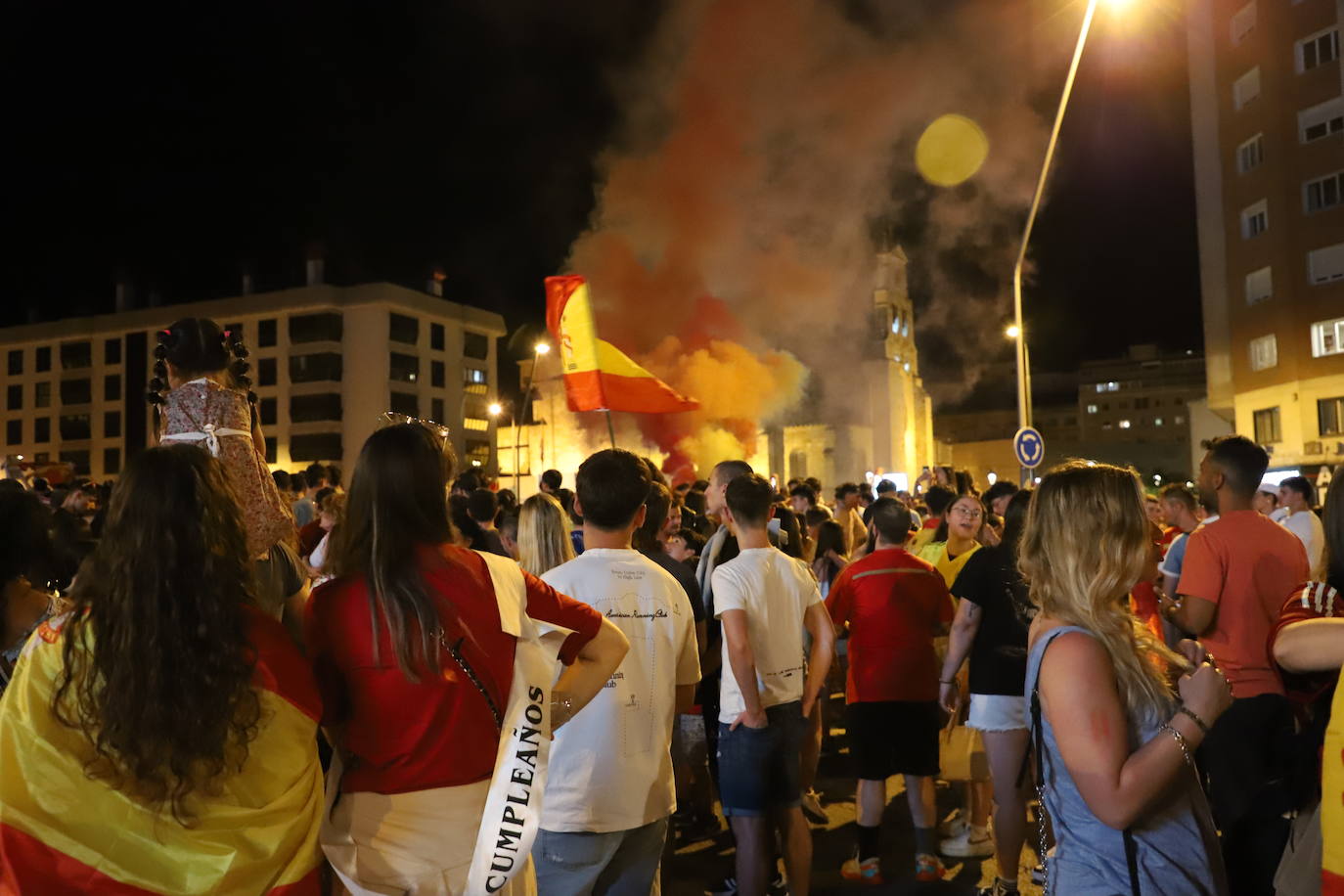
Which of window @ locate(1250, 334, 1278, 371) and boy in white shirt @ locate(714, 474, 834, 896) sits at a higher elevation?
window @ locate(1250, 334, 1278, 371)

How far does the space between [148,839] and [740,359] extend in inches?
1725

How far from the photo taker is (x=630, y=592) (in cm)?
384

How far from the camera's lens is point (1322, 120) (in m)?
29.3

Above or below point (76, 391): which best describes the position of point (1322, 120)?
above

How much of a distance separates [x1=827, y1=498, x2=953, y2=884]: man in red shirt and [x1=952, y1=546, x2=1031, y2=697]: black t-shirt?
468 millimetres

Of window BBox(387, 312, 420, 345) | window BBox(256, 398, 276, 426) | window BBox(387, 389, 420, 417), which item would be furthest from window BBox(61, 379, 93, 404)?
window BBox(387, 312, 420, 345)

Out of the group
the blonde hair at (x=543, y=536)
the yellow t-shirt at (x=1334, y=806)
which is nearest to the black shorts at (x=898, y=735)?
the blonde hair at (x=543, y=536)

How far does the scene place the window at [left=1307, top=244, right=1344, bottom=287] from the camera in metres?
29.0

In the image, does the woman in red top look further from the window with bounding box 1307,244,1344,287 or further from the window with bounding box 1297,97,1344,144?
the window with bounding box 1297,97,1344,144

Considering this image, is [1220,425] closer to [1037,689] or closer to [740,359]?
[740,359]

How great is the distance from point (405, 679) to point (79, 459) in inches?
2785

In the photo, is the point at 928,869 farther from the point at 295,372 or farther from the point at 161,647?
the point at 295,372

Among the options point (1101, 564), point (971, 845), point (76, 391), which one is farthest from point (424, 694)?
point (76, 391)

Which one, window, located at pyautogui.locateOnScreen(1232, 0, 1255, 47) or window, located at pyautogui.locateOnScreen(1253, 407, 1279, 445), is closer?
window, located at pyautogui.locateOnScreen(1253, 407, 1279, 445)
